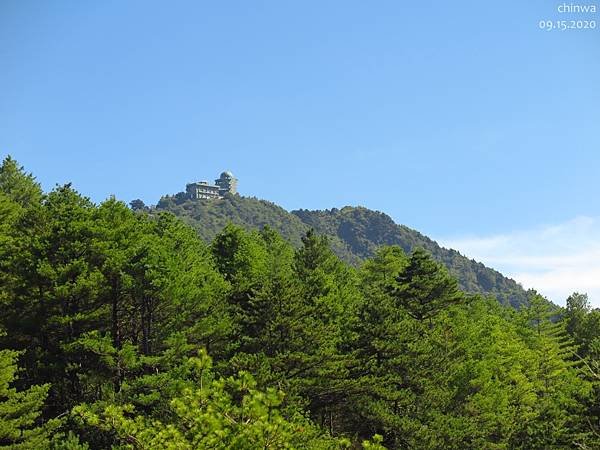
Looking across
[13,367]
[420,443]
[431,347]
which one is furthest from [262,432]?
[431,347]

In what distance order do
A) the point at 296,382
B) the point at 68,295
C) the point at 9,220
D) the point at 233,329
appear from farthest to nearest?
the point at 9,220 → the point at 233,329 → the point at 296,382 → the point at 68,295

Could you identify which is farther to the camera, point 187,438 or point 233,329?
point 233,329

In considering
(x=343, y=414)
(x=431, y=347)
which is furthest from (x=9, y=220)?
(x=431, y=347)

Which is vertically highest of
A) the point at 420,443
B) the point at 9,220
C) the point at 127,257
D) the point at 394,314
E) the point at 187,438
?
the point at 9,220

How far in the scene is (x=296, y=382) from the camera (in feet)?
84.6

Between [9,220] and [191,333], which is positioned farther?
[9,220]

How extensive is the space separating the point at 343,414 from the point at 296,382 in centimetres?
900

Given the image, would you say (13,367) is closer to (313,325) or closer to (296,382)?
(296,382)

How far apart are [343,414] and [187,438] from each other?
22.8 meters

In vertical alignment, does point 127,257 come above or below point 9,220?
below

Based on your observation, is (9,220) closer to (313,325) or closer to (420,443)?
(313,325)

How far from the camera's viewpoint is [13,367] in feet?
62.6

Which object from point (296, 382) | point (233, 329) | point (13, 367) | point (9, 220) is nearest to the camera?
point (13, 367)

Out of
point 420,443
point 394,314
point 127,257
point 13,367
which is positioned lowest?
point 420,443
